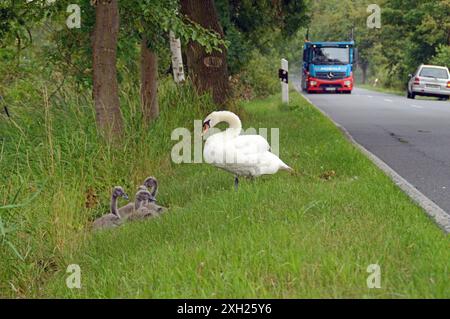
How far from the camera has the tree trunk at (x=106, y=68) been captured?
8.26 m

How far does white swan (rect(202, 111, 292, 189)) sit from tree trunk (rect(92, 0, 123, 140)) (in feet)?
6.35

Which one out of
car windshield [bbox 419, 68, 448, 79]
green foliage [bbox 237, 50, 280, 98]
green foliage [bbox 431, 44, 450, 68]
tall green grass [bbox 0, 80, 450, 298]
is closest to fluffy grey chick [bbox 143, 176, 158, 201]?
tall green grass [bbox 0, 80, 450, 298]

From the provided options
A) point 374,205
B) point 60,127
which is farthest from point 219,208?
point 60,127

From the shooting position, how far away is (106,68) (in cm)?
838

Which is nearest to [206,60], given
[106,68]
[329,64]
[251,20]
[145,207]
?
[106,68]

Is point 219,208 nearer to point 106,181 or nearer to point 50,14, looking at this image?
point 106,181

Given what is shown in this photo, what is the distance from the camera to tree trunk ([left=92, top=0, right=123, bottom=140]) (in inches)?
325

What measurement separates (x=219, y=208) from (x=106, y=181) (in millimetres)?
2163

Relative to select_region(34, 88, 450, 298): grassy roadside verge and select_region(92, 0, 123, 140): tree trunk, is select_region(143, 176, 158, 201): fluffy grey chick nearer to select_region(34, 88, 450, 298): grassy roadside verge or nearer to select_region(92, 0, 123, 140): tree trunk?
select_region(34, 88, 450, 298): grassy roadside verge

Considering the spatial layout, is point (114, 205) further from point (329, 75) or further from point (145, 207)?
point (329, 75)

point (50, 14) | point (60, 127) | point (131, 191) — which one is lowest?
point (131, 191)

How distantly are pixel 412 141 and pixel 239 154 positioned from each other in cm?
614
